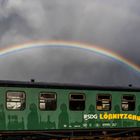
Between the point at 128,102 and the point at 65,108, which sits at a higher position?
the point at 128,102

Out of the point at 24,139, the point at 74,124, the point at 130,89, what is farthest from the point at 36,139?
the point at 130,89

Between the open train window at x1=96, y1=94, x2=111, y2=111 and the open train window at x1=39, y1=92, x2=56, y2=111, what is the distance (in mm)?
3038

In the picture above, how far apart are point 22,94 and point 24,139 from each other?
240cm

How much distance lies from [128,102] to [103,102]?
1.96 metres

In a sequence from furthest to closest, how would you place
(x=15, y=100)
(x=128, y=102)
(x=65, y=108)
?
1. (x=128, y=102)
2. (x=65, y=108)
3. (x=15, y=100)

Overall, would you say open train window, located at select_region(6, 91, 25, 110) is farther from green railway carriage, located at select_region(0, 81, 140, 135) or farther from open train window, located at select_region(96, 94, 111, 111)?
open train window, located at select_region(96, 94, 111, 111)

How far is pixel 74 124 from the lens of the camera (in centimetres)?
2570

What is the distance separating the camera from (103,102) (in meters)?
26.9

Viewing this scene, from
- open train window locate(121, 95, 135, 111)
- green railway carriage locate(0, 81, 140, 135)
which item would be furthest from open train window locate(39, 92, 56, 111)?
open train window locate(121, 95, 135, 111)

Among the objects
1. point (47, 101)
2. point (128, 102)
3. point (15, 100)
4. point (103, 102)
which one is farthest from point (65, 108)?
point (128, 102)

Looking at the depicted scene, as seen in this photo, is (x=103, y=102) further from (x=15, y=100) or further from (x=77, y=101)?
(x=15, y=100)

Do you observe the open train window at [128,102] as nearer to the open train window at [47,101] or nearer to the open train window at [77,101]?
the open train window at [77,101]

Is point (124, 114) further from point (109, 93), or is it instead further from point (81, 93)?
point (81, 93)

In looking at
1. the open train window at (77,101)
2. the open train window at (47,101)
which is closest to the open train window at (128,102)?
the open train window at (77,101)
